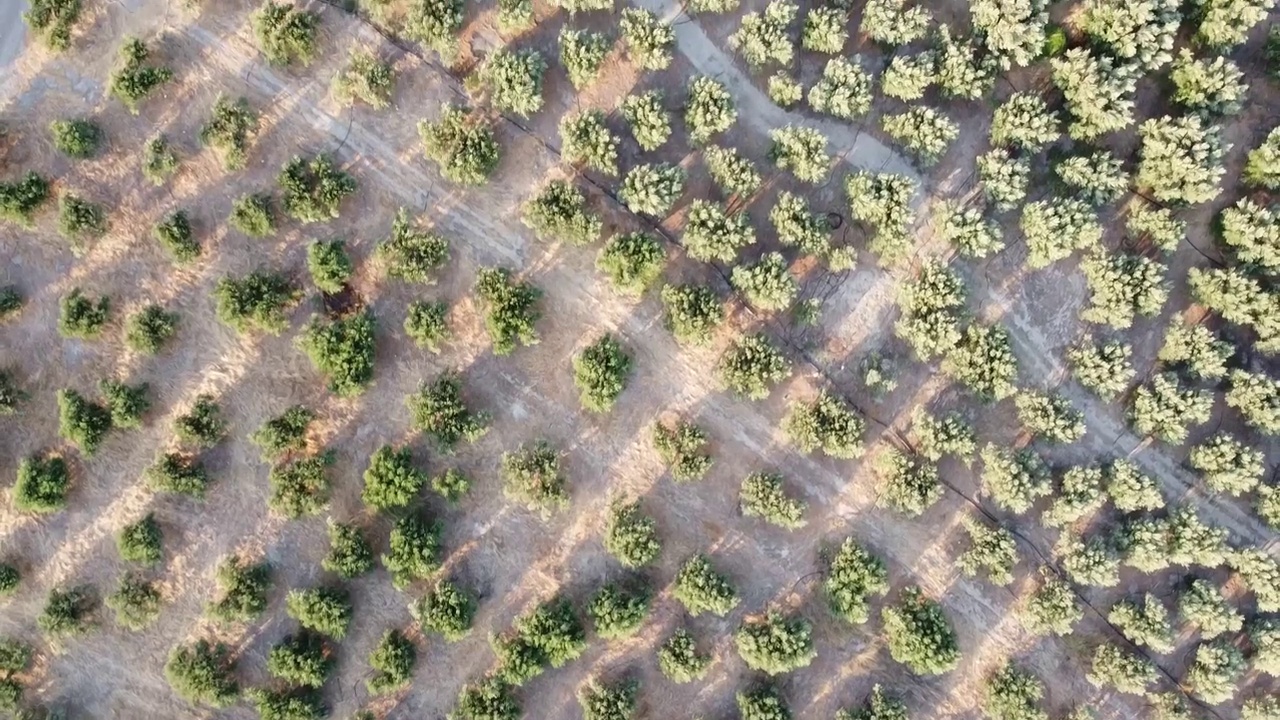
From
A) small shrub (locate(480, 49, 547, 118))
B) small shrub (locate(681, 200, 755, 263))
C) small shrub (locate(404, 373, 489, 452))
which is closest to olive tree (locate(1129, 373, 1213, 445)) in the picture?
small shrub (locate(681, 200, 755, 263))

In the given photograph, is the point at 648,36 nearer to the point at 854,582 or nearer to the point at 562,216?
the point at 562,216

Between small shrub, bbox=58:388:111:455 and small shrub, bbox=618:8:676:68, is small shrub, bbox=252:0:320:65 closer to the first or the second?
small shrub, bbox=618:8:676:68

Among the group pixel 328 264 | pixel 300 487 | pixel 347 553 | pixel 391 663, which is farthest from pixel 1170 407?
pixel 300 487

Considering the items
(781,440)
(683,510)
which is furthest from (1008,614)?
(683,510)

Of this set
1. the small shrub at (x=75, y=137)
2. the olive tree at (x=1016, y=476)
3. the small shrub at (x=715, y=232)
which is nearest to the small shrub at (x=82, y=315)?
the small shrub at (x=75, y=137)

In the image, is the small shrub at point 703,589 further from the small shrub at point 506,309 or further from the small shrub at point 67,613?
the small shrub at point 67,613
